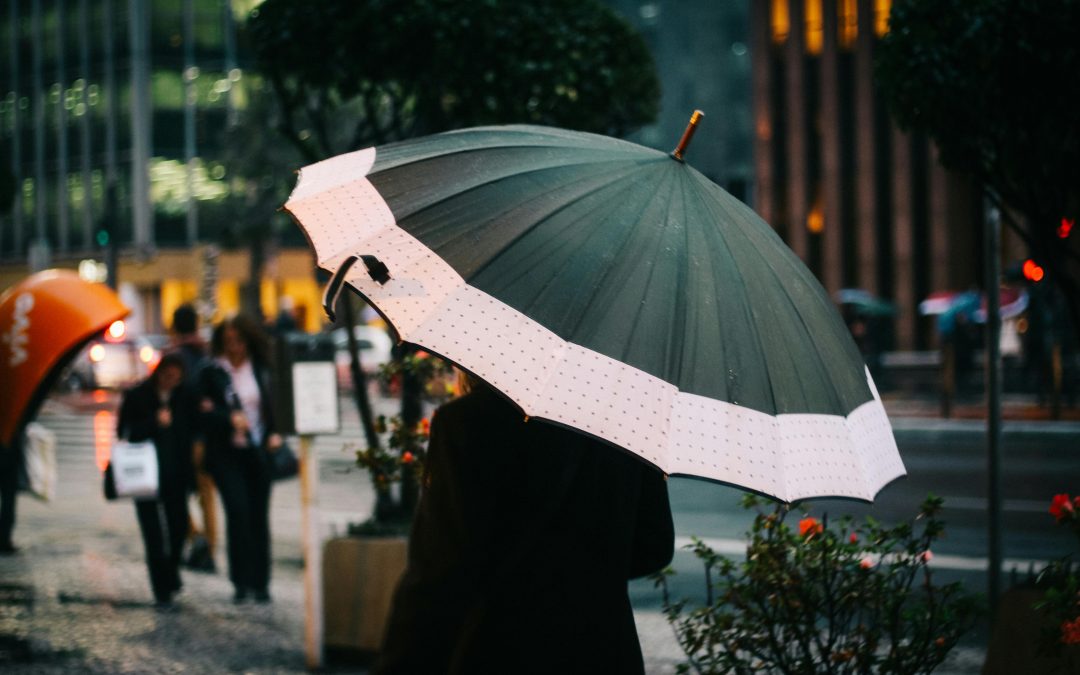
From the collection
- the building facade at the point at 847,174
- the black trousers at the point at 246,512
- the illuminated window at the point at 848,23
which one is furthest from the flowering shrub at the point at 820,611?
the illuminated window at the point at 848,23

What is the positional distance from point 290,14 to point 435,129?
3.88 ft

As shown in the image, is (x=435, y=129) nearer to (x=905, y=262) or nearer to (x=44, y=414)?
(x=44, y=414)

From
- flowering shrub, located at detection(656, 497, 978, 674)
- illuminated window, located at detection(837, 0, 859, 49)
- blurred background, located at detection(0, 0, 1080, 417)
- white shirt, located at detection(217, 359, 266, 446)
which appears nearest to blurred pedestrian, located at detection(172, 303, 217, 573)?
white shirt, located at detection(217, 359, 266, 446)

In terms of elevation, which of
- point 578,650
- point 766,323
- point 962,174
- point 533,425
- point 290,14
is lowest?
point 578,650

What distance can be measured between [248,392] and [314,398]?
208 cm

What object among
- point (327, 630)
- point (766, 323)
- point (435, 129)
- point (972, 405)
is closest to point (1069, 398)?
point (972, 405)

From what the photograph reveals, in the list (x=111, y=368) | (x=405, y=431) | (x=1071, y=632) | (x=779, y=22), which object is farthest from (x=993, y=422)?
(x=779, y=22)

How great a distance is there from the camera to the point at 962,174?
5371 millimetres

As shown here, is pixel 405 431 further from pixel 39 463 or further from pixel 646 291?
pixel 39 463

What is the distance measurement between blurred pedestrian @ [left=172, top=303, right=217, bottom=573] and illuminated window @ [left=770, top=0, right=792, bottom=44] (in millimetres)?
36943

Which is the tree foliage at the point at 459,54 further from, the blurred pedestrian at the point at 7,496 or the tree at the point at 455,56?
the blurred pedestrian at the point at 7,496

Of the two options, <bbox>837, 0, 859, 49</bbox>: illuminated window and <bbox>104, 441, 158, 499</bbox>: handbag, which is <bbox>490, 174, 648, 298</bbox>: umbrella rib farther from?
<bbox>837, 0, 859, 49</bbox>: illuminated window

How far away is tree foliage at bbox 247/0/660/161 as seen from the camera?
6926 mm

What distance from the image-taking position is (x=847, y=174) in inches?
1667
